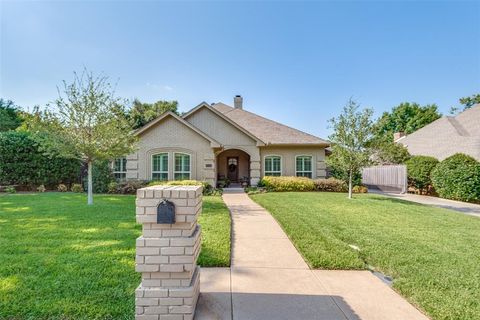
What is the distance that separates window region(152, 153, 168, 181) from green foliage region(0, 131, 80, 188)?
553 centimetres

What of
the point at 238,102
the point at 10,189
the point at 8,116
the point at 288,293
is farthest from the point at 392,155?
the point at 8,116

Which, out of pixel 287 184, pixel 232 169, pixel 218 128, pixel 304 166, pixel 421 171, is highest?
pixel 218 128

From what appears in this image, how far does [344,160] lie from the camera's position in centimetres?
1324

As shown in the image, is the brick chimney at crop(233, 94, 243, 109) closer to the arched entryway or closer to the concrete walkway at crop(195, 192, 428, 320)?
the arched entryway

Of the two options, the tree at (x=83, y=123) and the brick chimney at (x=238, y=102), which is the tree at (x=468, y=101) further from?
the tree at (x=83, y=123)

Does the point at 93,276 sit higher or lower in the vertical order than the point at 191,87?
lower

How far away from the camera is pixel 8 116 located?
3059 cm

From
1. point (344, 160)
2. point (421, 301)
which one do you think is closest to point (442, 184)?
point (344, 160)

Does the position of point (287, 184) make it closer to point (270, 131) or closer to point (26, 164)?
point (270, 131)

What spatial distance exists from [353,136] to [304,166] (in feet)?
19.1

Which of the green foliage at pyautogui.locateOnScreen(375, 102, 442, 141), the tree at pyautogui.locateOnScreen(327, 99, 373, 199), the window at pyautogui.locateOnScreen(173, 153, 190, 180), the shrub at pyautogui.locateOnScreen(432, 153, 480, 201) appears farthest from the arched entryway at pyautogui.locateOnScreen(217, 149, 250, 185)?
the green foliage at pyautogui.locateOnScreen(375, 102, 442, 141)

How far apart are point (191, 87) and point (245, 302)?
16.9 meters

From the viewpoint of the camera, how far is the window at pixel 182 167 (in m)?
16.2

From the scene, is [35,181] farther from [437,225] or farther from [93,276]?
[437,225]
